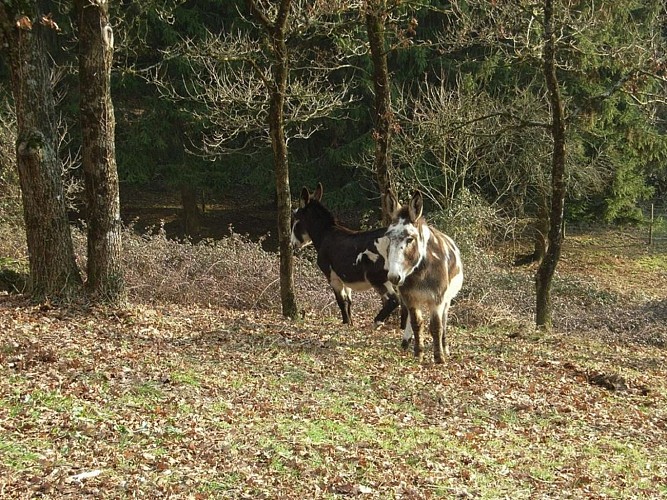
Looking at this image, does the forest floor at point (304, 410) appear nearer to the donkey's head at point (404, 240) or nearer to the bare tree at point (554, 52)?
the donkey's head at point (404, 240)

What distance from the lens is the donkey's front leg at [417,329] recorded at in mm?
10367

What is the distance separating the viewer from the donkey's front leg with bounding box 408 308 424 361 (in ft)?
34.0

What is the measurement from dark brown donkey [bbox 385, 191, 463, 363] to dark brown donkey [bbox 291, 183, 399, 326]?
5.34ft

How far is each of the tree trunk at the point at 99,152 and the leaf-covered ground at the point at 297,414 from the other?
0.59 meters

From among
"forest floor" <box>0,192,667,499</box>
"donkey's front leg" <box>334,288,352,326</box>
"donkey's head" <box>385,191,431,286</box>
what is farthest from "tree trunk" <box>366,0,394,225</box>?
"forest floor" <box>0,192,667,499</box>

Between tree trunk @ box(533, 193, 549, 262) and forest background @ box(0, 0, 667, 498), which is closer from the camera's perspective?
forest background @ box(0, 0, 667, 498)

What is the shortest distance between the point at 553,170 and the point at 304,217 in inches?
205

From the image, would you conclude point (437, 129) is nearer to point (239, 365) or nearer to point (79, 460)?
point (239, 365)

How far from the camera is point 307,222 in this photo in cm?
1399

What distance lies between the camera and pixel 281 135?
12.2 m

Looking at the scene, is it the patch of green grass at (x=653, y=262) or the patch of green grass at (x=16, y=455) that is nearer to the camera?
the patch of green grass at (x=16, y=455)

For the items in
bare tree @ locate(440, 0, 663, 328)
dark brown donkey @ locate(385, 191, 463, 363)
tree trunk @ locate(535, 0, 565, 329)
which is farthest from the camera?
tree trunk @ locate(535, 0, 565, 329)

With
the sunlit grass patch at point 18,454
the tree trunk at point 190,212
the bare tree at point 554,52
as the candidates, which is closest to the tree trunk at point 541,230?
the bare tree at point 554,52

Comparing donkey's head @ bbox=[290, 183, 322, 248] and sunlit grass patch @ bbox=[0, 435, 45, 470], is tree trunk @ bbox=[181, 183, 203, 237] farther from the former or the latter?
sunlit grass patch @ bbox=[0, 435, 45, 470]
